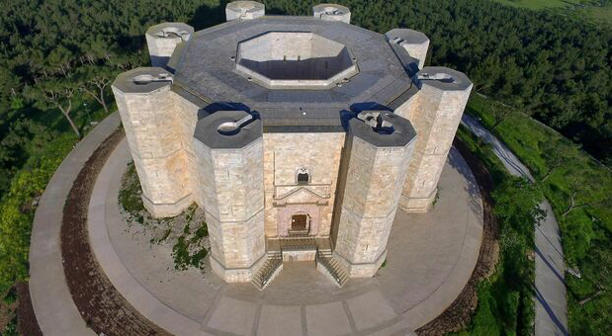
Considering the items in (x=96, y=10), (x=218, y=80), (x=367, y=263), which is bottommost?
(x=367, y=263)

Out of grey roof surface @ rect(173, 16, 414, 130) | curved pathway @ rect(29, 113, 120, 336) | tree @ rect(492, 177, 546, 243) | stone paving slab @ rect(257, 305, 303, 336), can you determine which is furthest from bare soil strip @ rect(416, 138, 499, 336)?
curved pathway @ rect(29, 113, 120, 336)

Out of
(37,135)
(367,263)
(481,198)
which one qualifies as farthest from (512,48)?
(37,135)

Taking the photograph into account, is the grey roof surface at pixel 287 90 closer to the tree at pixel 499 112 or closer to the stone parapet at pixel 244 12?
the stone parapet at pixel 244 12

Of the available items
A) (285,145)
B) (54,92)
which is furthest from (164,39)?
(54,92)

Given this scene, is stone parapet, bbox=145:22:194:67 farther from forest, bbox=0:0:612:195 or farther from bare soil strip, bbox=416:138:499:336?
bare soil strip, bbox=416:138:499:336

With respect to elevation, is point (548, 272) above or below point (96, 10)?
below

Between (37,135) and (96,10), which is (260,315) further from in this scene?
(96,10)

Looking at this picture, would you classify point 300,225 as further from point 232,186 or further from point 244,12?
point 244,12
